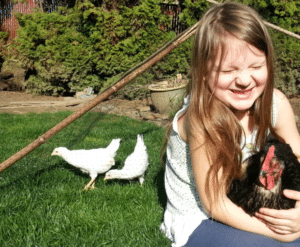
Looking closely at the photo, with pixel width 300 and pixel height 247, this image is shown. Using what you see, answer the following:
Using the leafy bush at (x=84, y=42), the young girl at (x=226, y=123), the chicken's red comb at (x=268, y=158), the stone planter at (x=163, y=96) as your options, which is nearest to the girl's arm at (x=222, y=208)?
the young girl at (x=226, y=123)

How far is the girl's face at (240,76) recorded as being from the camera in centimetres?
161

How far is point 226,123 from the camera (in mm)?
1756

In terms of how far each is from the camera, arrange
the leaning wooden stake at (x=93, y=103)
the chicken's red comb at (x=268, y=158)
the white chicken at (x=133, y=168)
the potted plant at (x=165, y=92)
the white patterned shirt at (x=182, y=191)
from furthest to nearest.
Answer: the potted plant at (x=165, y=92), the white chicken at (x=133, y=168), the leaning wooden stake at (x=93, y=103), the white patterned shirt at (x=182, y=191), the chicken's red comb at (x=268, y=158)

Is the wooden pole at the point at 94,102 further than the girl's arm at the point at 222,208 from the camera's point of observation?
Yes

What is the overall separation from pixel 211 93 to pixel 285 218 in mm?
773

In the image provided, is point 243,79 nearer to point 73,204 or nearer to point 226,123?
point 226,123

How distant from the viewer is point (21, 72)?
10656mm

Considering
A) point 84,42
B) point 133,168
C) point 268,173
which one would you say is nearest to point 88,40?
point 84,42

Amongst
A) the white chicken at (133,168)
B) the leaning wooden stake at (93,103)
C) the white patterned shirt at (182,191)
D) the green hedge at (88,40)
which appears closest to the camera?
the white patterned shirt at (182,191)

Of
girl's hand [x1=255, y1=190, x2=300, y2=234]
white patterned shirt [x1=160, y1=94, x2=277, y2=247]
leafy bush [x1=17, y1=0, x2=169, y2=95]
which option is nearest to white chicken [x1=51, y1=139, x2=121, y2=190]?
white patterned shirt [x1=160, y1=94, x2=277, y2=247]

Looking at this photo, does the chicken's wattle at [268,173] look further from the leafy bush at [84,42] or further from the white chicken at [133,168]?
the leafy bush at [84,42]

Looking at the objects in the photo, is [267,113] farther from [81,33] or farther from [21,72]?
[21,72]

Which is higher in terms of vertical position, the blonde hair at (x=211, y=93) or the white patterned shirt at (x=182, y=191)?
the blonde hair at (x=211, y=93)

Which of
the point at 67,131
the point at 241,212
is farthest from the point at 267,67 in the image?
the point at 67,131
